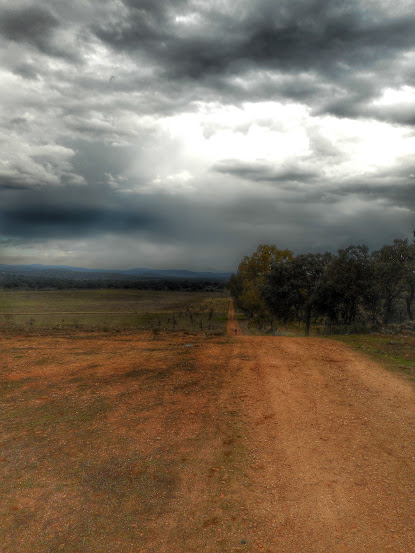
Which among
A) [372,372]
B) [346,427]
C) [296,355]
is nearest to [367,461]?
[346,427]

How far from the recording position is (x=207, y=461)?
7.64 metres

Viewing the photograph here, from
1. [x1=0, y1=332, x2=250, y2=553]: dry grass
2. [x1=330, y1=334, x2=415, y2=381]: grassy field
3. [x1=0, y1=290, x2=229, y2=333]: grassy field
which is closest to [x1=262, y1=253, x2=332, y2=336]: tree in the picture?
[x1=330, y1=334, x2=415, y2=381]: grassy field

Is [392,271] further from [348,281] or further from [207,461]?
[207,461]

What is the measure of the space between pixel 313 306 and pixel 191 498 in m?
28.6

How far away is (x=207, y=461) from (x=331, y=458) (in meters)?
3.05

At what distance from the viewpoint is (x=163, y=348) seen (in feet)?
64.0

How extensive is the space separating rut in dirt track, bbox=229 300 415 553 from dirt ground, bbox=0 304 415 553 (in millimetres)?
33

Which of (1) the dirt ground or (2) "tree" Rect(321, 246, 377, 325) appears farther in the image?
(2) "tree" Rect(321, 246, 377, 325)

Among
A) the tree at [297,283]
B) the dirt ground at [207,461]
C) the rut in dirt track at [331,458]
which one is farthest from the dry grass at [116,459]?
the tree at [297,283]

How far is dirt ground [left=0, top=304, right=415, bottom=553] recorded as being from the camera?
5.61 meters

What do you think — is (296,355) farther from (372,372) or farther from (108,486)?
(108,486)

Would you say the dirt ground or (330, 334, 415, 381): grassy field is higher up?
the dirt ground

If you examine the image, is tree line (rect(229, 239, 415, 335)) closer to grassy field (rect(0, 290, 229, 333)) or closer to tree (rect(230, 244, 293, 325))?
tree (rect(230, 244, 293, 325))

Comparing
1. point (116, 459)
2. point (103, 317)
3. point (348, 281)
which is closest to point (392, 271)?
point (348, 281)
